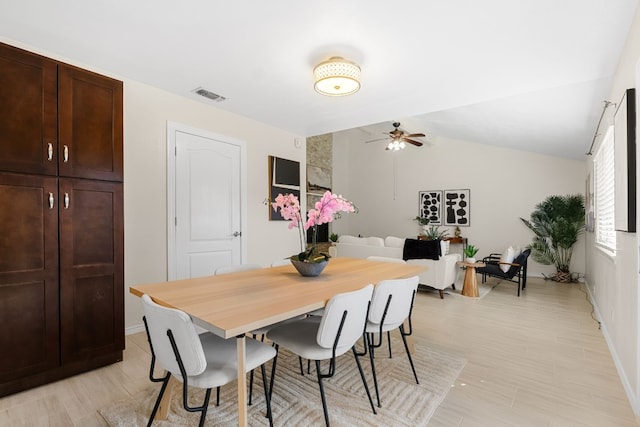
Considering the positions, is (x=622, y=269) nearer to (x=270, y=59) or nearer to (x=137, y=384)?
(x=270, y=59)

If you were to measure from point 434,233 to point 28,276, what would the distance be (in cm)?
664

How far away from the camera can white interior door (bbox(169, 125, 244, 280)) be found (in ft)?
11.2

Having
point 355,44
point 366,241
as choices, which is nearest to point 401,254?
point 366,241

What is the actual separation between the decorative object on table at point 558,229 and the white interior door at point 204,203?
574 cm

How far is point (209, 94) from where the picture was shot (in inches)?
133

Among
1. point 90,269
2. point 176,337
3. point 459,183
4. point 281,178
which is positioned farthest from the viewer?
point 459,183

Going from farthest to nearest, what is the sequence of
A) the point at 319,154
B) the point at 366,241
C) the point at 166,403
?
1. the point at 319,154
2. the point at 366,241
3. the point at 166,403

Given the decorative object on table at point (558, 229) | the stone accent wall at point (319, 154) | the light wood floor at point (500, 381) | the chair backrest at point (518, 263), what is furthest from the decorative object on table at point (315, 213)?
the decorative object on table at point (558, 229)

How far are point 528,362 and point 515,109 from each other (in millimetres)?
3070

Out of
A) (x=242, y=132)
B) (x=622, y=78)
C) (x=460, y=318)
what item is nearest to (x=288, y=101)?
(x=242, y=132)

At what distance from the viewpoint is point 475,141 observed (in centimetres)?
693

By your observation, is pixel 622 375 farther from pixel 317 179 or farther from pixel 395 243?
pixel 317 179

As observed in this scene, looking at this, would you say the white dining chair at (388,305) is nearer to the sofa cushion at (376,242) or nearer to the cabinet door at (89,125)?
the cabinet door at (89,125)

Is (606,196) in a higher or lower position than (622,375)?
higher
